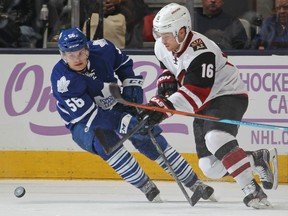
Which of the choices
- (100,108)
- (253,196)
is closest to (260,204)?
(253,196)

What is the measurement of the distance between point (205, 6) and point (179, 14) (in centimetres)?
178

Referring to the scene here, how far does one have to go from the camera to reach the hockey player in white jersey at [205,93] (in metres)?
5.84

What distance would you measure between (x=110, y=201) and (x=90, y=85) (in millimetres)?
665

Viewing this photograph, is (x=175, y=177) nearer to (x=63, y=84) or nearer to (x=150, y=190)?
(x=150, y=190)

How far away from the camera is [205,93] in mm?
Result: 5836

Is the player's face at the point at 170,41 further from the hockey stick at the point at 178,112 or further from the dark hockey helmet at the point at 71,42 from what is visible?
the dark hockey helmet at the point at 71,42

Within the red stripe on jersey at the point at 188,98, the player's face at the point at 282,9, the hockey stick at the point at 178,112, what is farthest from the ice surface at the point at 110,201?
the player's face at the point at 282,9

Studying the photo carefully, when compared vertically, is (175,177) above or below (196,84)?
below

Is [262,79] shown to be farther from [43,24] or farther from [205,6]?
[43,24]

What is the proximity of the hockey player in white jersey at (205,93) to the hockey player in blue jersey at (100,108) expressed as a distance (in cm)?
23

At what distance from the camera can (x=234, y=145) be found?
5.95 metres

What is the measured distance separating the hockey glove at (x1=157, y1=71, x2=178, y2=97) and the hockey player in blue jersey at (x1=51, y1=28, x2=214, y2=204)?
21 cm

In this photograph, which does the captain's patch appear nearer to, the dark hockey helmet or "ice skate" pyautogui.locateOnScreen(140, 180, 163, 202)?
the dark hockey helmet

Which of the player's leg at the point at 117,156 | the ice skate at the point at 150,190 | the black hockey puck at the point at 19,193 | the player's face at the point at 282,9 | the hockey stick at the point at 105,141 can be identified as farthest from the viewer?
the player's face at the point at 282,9
